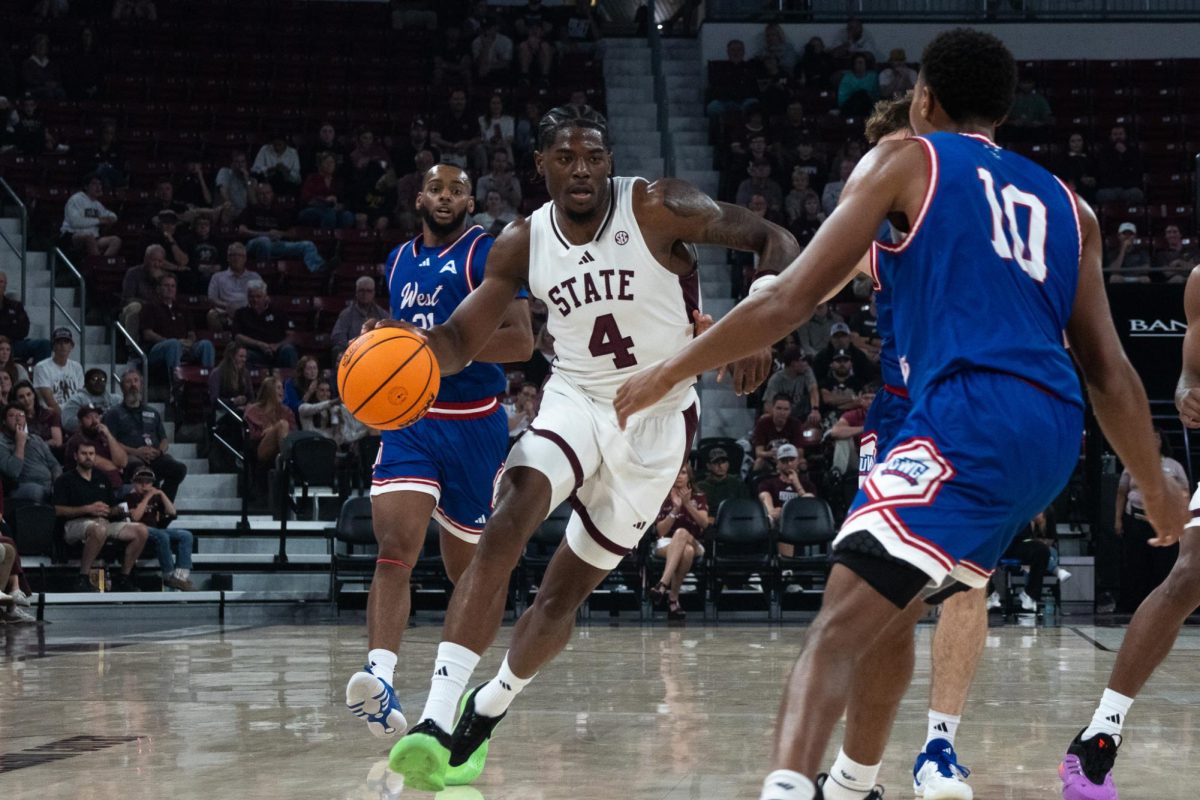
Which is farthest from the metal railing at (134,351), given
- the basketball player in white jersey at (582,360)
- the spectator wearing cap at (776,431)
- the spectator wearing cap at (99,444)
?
the basketball player in white jersey at (582,360)

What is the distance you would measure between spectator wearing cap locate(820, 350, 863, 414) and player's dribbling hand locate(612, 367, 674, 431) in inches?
433

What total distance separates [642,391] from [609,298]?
5.92 feet

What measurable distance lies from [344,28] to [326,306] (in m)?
5.96

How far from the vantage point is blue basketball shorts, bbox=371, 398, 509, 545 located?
5.87 metres

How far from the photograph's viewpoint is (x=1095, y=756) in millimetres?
4262

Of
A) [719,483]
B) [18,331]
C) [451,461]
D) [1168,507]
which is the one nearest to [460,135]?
[18,331]

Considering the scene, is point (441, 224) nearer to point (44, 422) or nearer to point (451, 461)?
point (451, 461)

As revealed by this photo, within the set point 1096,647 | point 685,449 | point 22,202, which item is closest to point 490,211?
point 22,202

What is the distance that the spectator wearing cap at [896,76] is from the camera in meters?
18.3

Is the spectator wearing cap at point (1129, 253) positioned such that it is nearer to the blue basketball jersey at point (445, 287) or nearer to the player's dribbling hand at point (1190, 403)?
the blue basketball jersey at point (445, 287)

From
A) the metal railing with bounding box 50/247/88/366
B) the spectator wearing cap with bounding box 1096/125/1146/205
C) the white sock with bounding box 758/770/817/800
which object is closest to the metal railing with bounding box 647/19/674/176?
the spectator wearing cap with bounding box 1096/125/1146/205

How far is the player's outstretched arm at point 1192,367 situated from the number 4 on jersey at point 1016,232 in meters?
2.16

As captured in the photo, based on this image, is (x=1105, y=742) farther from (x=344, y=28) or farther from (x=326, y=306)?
(x=344, y=28)

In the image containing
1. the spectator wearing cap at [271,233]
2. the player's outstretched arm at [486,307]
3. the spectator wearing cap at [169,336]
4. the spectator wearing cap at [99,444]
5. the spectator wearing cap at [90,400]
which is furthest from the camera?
the spectator wearing cap at [271,233]
